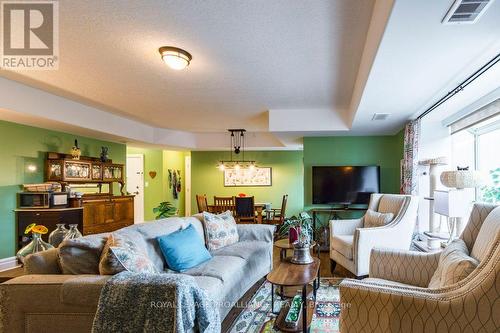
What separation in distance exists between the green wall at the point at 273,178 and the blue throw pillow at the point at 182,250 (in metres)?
5.32

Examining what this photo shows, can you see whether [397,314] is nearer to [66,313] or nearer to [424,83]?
[66,313]

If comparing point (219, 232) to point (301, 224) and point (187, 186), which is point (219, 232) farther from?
point (187, 186)

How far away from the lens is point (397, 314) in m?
1.30

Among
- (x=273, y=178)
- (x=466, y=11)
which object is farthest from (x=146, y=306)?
(x=273, y=178)

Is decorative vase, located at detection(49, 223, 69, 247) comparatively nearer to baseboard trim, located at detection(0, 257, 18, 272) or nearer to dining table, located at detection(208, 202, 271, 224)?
baseboard trim, located at detection(0, 257, 18, 272)

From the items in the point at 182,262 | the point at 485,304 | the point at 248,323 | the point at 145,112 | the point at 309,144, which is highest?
the point at 145,112

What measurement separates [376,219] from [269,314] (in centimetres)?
207

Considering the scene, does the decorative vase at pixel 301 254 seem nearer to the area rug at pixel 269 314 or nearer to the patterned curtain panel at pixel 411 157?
the area rug at pixel 269 314

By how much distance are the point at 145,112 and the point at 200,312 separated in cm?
394

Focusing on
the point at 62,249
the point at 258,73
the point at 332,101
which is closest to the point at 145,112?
the point at 258,73

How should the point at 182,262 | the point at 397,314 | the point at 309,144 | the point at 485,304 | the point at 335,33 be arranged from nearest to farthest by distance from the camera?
1. the point at 485,304
2. the point at 397,314
3. the point at 335,33
4. the point at 182,262
5. the point at 309,144

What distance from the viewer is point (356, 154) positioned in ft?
17.8

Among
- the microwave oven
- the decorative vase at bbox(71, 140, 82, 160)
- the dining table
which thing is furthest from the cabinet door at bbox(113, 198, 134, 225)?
the dining table

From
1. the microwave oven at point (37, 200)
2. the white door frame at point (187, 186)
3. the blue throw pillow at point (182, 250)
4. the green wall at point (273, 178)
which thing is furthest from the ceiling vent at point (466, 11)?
the white door frame at point (187, 186)
